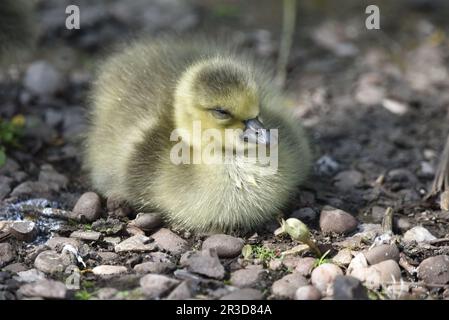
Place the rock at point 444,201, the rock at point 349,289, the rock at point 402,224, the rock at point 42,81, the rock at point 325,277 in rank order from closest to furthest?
1. the rock at point 349,289
2. the rock at point 325,277
3. the rock at point 402,224
4. the rock at point 444,201
5. the rock at point 42,81

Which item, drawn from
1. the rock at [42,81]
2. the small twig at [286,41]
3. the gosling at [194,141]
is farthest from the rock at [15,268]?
the small twig at [286,41]

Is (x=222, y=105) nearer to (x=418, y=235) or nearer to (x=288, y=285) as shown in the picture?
(x=288, y=285)

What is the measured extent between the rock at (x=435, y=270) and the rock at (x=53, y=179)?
4.42 feet

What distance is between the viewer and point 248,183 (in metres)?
2.48

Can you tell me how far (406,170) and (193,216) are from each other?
100 centimetres

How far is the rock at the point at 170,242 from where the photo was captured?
2398mm

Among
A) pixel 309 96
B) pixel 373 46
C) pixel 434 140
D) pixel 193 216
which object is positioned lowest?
pixel 193 216

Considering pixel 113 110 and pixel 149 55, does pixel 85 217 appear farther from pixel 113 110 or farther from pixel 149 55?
pixel 149 55

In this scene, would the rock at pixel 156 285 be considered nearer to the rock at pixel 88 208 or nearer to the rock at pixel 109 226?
the rock at pixel 109 226

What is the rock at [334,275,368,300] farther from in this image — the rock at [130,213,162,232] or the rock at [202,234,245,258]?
the rock at [130,213,162,232]

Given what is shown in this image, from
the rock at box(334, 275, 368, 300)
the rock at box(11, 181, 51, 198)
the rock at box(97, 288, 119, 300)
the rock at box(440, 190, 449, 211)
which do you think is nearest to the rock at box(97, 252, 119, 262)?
the rock at box(97, 288, 119, 300)

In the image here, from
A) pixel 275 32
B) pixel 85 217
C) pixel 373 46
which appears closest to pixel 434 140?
pixel 373 46

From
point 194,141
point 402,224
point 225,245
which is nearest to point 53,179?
point 194,141

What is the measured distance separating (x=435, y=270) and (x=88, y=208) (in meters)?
1.16
